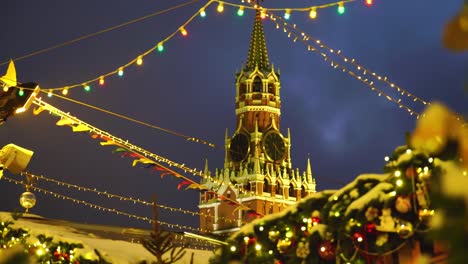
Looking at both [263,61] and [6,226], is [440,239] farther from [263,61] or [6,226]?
[263,61]

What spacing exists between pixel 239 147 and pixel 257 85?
256 inches

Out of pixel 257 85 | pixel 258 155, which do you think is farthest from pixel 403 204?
pixel 257 85

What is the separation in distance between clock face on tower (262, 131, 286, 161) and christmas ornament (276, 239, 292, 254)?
53.9m

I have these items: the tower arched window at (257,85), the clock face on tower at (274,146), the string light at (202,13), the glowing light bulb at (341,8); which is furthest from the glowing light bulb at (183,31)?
the tower arched window at (257,85)

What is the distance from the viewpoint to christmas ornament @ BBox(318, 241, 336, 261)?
603cm

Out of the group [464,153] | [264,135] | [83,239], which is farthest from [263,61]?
[464,153]

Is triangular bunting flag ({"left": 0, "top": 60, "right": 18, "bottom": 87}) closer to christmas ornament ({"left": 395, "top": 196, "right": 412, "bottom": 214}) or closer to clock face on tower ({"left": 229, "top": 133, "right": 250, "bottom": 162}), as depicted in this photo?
christmas ornament ({"left": 395, "top": 196, "right": 412, "bottom": 214})

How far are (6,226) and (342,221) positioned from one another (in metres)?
4.99

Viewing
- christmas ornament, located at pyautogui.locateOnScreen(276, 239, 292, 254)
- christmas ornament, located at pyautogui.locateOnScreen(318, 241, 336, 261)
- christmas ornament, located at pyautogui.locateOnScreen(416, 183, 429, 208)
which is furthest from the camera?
christmas ornament, located at pyautogui.locateOnScreen(276, 239, 292, 254)

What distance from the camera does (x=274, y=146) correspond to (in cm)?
6103

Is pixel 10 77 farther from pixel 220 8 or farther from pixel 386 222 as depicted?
pixel 386 222

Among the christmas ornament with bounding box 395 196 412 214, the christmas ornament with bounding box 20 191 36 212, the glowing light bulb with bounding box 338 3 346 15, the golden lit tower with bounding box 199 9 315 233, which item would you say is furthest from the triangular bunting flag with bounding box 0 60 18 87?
the golden lit tower with bounding box 199 9 315 233

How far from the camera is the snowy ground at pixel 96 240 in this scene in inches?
332

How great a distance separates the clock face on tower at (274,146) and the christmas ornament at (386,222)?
180ft
